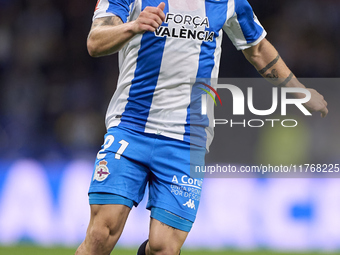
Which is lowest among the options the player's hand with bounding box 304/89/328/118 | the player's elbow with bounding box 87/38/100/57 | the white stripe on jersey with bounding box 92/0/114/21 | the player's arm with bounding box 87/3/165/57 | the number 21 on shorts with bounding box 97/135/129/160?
the number 21 on shorts with bounding box 97/135/129/160

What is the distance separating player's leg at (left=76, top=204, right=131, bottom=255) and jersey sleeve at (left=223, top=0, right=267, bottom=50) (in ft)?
4.10

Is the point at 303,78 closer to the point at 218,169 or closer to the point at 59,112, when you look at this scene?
the point at 218,169

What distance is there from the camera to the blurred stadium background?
4996 mm

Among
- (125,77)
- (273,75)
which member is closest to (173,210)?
(125,77)

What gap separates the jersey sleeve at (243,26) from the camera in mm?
2916

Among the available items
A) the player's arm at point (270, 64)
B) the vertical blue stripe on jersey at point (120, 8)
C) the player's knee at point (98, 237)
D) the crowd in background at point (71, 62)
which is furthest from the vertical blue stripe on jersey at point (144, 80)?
the crowd in background at point (71, 62)

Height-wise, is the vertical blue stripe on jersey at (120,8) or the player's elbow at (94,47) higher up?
the vertical blue stripe on jersey at (120,8)

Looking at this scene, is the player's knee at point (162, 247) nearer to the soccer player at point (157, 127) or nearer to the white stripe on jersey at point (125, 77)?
the soccer player at point (157, 127)

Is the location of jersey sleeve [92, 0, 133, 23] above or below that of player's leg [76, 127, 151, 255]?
above

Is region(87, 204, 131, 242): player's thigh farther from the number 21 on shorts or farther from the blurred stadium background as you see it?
the blurred stadium background

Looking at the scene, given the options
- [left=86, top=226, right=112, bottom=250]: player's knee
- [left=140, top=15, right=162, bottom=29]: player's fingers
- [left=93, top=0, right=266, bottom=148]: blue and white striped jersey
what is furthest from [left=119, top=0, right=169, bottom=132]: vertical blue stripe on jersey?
[left=86, top=226, right=112, bottom=250]: player's knee

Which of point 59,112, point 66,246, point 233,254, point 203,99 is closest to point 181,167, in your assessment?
point 203,99

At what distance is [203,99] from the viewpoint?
109 inches

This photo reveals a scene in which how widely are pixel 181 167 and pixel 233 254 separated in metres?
2.32
